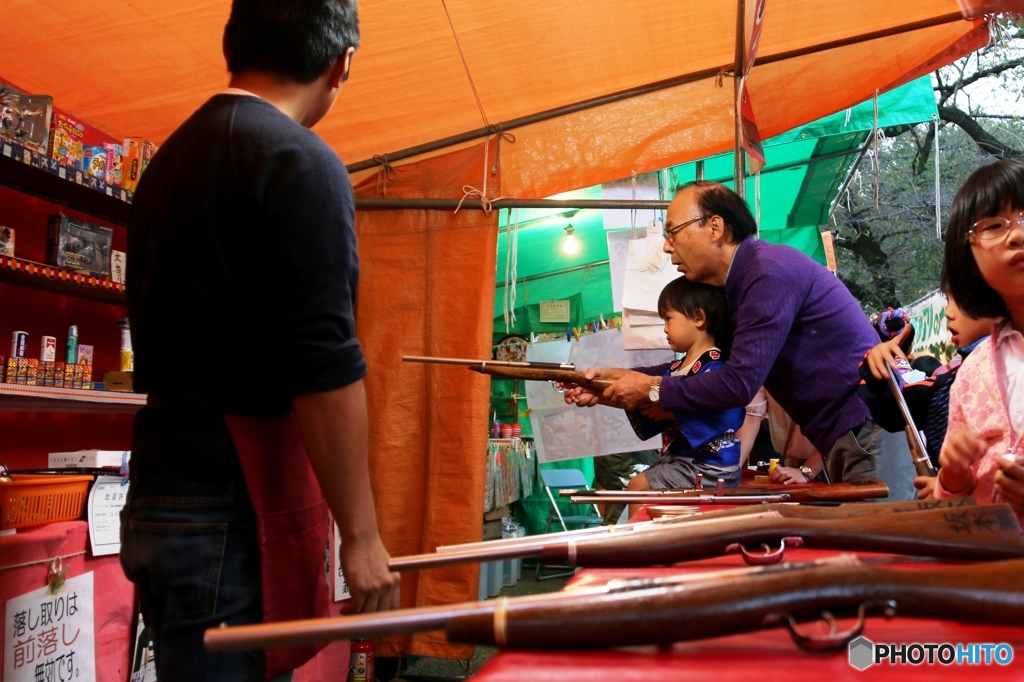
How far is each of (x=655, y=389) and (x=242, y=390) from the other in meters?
1.73

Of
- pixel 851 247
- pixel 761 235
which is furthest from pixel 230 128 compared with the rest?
pixel 851 247

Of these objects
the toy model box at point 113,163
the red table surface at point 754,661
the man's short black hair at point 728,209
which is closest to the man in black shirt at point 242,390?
the red table surface at point 754,661

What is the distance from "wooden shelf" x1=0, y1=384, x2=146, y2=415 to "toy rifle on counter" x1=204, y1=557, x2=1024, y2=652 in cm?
273

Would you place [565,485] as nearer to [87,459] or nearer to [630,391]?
[630,391]

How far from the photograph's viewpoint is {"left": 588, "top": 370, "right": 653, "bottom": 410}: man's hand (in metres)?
2.79

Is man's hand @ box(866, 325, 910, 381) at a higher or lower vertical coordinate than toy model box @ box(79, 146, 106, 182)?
lower

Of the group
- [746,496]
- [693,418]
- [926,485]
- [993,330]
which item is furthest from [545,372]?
[993,330]

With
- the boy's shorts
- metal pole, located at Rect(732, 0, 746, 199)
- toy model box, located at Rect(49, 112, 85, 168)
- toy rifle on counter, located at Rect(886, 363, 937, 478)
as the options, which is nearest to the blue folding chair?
metal pole, located at Rect(732, 0, 746, 199)

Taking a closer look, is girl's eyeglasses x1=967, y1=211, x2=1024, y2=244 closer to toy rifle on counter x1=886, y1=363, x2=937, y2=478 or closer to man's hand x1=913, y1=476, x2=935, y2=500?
man's hand x1=913, y1=476, x2=935, y2=500

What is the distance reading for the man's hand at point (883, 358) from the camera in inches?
84.5

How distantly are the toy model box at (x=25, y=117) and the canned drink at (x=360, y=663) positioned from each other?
2.76 m

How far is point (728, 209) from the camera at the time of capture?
283cm

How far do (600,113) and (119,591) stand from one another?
3.12 meters

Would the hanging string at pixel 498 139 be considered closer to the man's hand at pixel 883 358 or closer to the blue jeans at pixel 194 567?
the man's hand at pixel 883 358
